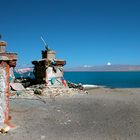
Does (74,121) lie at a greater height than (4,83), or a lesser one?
lesser

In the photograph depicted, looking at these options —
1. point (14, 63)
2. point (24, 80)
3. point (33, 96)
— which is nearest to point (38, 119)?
point (14, 63)

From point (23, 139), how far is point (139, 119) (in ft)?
21.9

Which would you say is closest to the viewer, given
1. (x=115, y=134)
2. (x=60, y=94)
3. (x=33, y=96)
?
(x=115, y=134)

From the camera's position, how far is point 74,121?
54.0ft

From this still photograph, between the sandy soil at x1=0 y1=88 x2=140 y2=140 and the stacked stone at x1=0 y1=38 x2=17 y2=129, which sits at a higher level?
the stacked stone at x1=0 y1=38 x2=17 y2=129

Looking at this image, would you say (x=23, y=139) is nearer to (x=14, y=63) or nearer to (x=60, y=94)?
(x=14, y=63)

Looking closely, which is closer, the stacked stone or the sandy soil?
the sandy soil

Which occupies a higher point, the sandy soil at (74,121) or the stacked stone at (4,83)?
the stacked stone at (4,83)

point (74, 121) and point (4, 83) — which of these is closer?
point (4, 83)

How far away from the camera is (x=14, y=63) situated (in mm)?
14336

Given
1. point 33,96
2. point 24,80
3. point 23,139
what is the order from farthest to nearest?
point 24,80 → point 33,96 → point 23,139

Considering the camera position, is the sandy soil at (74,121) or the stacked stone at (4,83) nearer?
the sandy soil at (74,121)

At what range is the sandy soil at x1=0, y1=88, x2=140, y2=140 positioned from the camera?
13.6 meters

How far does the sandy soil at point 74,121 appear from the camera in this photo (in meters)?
13.6
